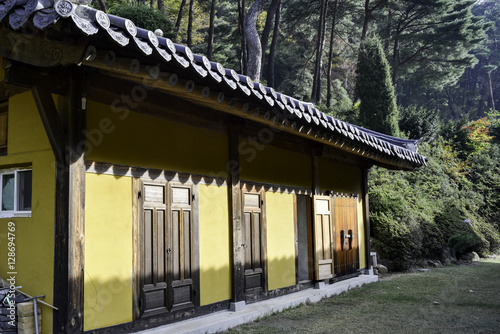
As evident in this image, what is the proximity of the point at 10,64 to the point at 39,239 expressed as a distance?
167cm

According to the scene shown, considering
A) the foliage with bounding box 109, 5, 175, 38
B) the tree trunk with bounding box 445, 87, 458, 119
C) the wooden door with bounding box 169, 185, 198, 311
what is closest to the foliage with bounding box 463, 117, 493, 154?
the foliage with bounding box 109, 5, 175, 38

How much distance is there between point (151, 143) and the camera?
17.4 ft

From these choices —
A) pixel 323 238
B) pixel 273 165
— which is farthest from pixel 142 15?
pixel 323 238

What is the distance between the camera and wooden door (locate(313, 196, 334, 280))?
8250 mm

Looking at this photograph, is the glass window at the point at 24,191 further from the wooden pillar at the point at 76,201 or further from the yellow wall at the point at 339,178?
the yellow wall at the point at 339,178

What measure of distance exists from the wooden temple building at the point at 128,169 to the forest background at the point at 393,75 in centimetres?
721

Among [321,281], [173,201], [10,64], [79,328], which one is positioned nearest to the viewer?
[10,64]

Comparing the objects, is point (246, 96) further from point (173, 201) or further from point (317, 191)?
point (317, 191)

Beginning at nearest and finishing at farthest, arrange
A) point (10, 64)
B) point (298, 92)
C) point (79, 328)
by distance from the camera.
A: point (10, 64), point (79, 328), point (298, 92)

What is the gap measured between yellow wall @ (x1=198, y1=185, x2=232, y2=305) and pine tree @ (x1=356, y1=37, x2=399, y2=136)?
13.6 metres

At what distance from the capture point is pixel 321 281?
8375 mm

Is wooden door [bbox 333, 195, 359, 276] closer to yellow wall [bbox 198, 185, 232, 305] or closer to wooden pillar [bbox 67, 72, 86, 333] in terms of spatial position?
yellow wall [bbox 198, 185, 232, 305]

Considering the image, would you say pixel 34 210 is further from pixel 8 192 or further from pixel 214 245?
pixel 214 245

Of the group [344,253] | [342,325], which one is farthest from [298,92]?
[342,325]
